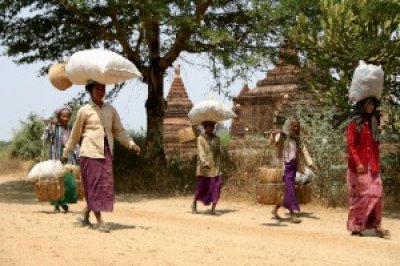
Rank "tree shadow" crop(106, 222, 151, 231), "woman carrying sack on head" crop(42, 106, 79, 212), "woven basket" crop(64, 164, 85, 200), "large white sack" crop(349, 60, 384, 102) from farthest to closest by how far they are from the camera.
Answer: "woman carrying sack on head" crop(42, 106, 79, 212)
"woven basket" crop(64, 164, 85, 200)
"large white sack" crop(349, 60, 384, 102)
"tree shadow" crop(106, 222, 151, 231)

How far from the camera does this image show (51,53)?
15.4 metres

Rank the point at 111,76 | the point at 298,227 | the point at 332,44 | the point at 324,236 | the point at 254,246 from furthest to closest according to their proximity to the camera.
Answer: the point at 332,44
the point at 298,227
the point at 324,236
the point at 111,76
the point at 254,246

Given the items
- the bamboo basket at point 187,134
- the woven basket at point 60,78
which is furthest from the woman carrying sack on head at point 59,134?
the woven basket at point 60,78

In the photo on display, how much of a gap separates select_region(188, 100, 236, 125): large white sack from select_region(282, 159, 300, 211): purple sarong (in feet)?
5.74

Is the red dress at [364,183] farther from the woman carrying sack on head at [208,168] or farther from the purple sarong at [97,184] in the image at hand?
the purple sarong at [97,184]

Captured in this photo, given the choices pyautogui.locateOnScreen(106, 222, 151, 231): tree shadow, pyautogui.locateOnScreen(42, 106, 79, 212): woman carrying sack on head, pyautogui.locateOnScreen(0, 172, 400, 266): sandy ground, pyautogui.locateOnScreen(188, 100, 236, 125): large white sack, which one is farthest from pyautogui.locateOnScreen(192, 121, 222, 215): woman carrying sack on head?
pyautogui.locateOnScreen(106, 222, 151, 231): tree shadow

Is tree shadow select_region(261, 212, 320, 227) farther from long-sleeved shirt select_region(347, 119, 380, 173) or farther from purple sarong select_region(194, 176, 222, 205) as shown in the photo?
long-sleeved shirt select_region(347, 119, 380, 173)

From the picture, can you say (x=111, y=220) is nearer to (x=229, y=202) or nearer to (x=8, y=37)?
(x=229, y=202)

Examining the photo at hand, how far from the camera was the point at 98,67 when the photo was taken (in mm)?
6910

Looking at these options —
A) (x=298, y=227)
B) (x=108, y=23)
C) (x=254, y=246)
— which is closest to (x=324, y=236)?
(x=298, y=227)

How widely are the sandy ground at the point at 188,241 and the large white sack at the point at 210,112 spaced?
5.28ft

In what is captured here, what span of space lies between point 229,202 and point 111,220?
4.27 meters

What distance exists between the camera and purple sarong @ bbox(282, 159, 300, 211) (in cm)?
890

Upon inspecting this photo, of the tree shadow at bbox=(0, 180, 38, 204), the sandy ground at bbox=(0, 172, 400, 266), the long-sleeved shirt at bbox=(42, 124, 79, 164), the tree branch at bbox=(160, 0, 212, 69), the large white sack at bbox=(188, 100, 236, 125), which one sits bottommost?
the sandy ground at bbox=(0, 172, 400, 266)
